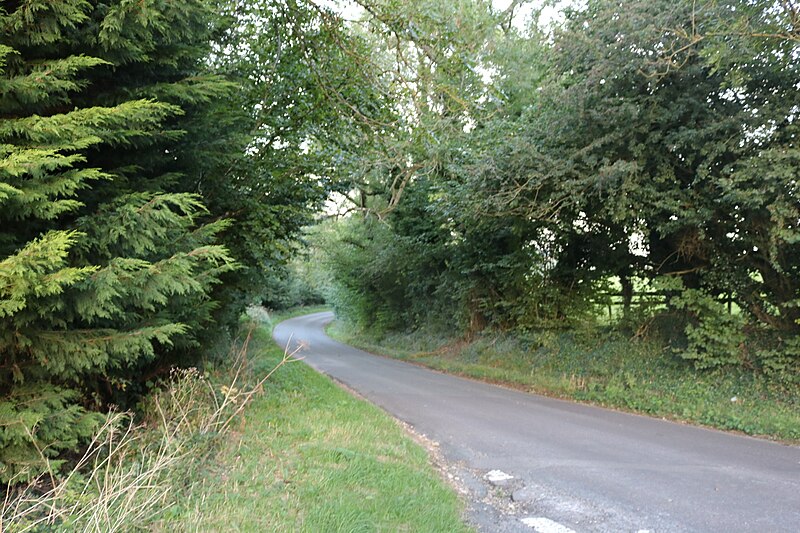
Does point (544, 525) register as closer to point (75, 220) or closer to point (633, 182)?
point (75, 220)

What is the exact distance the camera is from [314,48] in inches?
302

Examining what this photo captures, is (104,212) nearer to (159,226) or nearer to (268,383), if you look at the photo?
(159,226)

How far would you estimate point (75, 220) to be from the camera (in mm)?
4516

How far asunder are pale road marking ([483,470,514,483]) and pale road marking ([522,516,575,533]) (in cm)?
121

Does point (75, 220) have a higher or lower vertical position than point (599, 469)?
higher

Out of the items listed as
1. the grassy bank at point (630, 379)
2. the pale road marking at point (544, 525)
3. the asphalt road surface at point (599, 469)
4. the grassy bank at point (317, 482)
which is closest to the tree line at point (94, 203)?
the grassy bank at point (317, 482)

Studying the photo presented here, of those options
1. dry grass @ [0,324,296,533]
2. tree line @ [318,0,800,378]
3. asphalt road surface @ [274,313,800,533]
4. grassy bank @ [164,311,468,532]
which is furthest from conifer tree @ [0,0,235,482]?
tree line @ [318,0,800,378]

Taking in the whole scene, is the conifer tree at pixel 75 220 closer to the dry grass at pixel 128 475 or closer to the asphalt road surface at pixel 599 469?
the dry grass at pixel 128 475

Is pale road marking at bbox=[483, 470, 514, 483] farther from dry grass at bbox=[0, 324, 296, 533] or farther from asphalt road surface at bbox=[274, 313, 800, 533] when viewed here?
dry grass at bbox=[0, 324, 296, 533]

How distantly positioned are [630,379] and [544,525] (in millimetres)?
7541

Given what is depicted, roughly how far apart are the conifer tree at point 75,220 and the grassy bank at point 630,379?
8931mm

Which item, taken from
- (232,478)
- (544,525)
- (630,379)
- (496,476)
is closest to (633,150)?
(630,379)

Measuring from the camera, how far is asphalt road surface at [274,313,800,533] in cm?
493

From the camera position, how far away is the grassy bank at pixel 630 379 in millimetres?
9102
